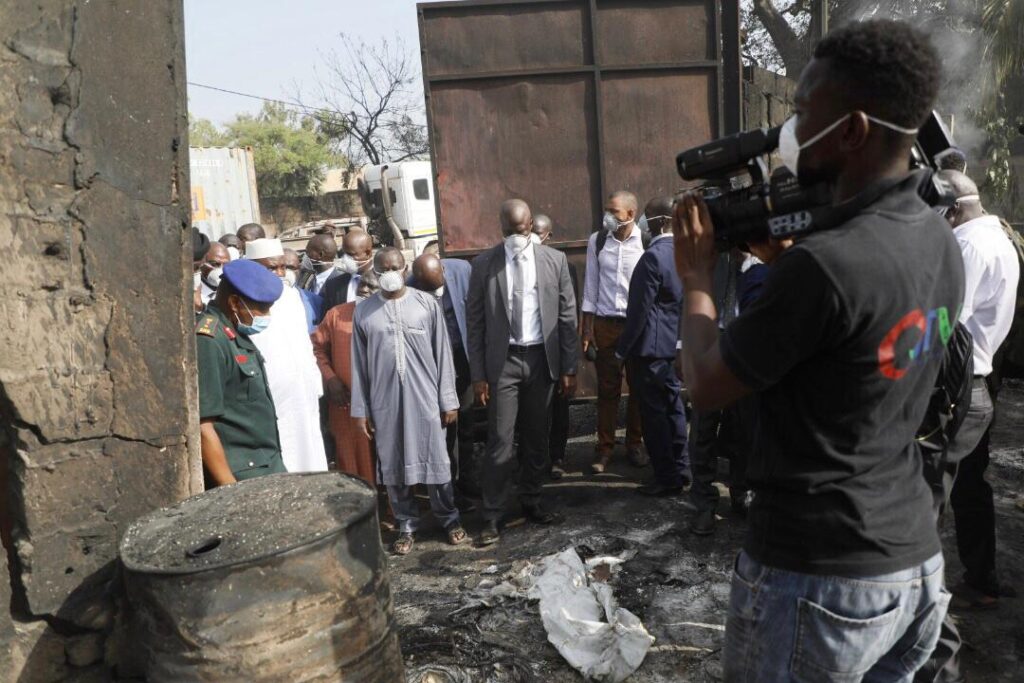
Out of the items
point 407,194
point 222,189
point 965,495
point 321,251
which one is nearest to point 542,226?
point 321,251

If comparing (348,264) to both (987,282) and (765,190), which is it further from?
(765,190)

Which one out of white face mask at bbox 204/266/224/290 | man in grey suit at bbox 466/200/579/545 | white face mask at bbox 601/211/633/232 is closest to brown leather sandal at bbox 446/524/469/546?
man in grey suit at bbox 466/200/579/545

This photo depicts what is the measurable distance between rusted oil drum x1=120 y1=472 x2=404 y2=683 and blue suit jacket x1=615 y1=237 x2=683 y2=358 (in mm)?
3111

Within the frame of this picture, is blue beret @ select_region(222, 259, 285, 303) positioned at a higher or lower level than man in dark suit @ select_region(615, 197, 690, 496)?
higher

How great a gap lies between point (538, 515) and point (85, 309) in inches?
129

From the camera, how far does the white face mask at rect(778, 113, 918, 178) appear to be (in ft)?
4.94

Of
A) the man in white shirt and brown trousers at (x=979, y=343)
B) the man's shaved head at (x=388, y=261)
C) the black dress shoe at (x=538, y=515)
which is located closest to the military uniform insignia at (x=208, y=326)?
the man's shaved head at (x=388, y=261)

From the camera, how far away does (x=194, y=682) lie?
86.6 inches

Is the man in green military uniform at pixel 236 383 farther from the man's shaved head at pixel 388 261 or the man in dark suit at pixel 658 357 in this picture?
the man in dark suit at pixel 658 357

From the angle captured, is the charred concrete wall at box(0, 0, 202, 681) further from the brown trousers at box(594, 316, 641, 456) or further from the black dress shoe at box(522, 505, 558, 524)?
the brown trousers at box(594, 316, 641, 456)

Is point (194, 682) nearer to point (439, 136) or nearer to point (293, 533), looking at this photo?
point (293, 533)

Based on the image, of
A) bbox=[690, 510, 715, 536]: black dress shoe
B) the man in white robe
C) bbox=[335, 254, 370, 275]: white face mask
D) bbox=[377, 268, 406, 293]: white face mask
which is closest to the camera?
the man in white robe

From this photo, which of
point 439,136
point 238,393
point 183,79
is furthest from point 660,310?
point 183,79

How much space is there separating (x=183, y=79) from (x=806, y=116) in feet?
6.86
